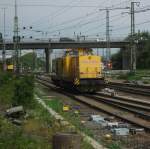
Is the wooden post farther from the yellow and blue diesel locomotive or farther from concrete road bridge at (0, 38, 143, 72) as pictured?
concrete road bridge at (0, 38, 143, 72)

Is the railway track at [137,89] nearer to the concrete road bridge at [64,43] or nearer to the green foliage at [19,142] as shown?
the green foliage at [19,142]

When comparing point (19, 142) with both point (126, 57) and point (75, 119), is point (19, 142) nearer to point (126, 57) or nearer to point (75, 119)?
point (75, 119)

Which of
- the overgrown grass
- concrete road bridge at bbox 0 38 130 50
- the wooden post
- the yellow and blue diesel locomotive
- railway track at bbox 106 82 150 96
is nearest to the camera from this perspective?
the wooden post

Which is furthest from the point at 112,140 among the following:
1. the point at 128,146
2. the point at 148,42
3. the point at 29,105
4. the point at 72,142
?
the point at 148,42

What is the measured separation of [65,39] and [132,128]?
120m

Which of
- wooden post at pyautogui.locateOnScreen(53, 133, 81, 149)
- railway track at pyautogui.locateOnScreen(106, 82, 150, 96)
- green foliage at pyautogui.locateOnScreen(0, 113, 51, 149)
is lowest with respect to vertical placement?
railway track at pyautogui.locateOnScreen(106, 82, 150, 96)

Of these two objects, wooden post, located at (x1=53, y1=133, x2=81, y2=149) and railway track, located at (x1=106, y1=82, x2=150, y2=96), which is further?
railway track, located at (x1=106, y1=82, x2=150, y2=96)

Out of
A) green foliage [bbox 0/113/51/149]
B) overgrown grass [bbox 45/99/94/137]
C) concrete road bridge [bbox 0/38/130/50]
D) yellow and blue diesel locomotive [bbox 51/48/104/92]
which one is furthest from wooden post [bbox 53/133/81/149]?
concrete road bridge [bbox 0/38/130/50]

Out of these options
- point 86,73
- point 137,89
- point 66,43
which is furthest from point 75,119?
point 66,43

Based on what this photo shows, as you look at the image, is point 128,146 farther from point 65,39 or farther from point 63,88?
point 65,39

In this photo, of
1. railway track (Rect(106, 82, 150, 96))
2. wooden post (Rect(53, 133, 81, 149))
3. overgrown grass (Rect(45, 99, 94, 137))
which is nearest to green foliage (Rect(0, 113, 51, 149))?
wooden post (Rect(53, 133, 81, 149))

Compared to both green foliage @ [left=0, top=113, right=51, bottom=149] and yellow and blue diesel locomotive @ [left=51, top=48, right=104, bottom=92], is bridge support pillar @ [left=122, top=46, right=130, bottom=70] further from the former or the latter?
green foliage @ [left=0, top=113, right=51, bottom=149]

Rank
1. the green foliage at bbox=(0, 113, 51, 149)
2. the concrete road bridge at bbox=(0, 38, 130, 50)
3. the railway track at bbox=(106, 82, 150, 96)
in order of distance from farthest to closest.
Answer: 1. the concrete road bridge at bbox=(0, 38, 130, 50)
2. the railway track at bbox=(106, 82, 150, 96)
3. the green foliage at bbox=(0, 113, 51, 149)

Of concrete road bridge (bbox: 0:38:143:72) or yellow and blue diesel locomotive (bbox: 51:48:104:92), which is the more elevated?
concrete road bridge (bbox: 0:38:143:72)
